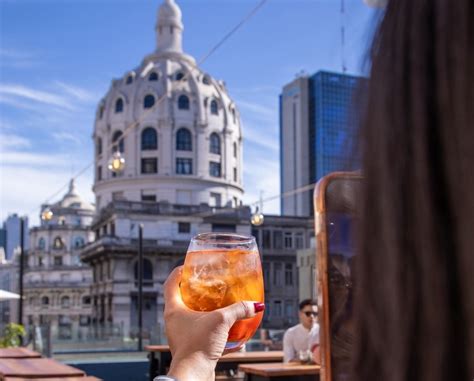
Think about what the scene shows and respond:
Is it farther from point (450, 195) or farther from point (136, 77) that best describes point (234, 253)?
point (136, 77)

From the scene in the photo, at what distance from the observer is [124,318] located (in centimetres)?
6166

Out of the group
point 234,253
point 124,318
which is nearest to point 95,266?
point 124,318

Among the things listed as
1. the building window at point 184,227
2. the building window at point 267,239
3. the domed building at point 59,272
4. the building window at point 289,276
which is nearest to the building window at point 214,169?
the building window at point 267,239

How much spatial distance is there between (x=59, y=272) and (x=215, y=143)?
29593mm

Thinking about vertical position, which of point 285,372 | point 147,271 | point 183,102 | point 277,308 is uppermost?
point 183,102

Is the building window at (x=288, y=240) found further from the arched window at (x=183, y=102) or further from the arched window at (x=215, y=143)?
the arched window at (x=183, y=102)

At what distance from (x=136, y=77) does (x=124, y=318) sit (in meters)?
25.5

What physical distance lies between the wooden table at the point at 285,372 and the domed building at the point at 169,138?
61.7 meters

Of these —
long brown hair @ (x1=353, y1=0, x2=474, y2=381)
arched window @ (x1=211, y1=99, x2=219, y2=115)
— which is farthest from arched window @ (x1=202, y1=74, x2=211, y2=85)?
long brown hair @ (x1=353, y1=0, x2=474, y2=381)

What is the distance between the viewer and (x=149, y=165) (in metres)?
72.9

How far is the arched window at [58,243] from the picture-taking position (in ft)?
317

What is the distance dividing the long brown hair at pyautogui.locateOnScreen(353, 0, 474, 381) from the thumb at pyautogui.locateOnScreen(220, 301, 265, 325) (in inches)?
30.8

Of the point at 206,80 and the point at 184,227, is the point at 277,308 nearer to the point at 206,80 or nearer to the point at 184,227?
the point at 184,227

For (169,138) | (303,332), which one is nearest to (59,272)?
(169,138)
